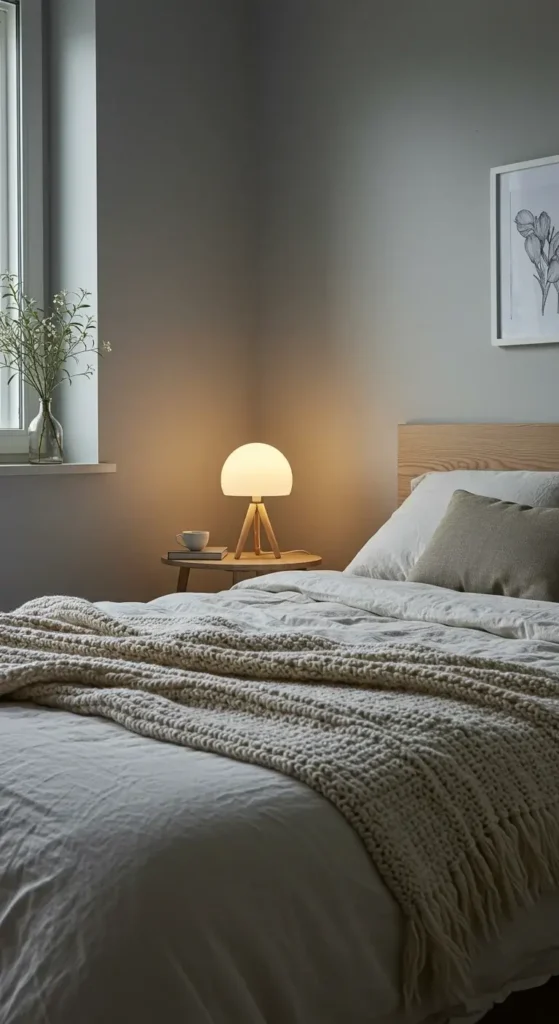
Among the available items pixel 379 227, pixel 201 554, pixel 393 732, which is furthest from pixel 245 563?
pixel 393 732

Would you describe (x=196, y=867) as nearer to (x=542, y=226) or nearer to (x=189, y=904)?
(x=189, y=904)

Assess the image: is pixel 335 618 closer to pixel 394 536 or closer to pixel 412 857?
pixel 394 536

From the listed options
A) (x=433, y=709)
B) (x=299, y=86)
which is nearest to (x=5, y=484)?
(x=299, y=86)

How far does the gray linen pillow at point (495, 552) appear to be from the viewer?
2670 millimetres

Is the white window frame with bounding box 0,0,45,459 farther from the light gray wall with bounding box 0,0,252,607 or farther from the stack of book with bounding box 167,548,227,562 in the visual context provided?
the stack of book with bounding box 167,548,227,562

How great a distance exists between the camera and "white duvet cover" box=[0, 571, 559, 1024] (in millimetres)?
1201

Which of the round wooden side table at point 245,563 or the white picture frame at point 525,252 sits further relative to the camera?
the round wooden side table at point 245,563

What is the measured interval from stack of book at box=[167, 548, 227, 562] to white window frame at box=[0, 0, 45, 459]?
0.65 metres

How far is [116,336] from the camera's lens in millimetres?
3865

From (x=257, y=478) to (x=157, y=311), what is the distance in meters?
0.72

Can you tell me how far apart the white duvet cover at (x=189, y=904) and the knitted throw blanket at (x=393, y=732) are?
41 millimetres

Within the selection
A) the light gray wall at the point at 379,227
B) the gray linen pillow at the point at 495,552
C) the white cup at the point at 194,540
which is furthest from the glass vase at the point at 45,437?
the gray linen pillow at the point at 495,552

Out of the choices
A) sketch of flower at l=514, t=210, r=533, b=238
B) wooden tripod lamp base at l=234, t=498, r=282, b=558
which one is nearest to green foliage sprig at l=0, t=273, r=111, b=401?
wooden tripod lamp base at l=234, t=498, r=282, b=558

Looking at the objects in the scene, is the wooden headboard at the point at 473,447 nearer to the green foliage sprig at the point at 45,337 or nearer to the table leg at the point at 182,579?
the table leg at the point at 182,579
